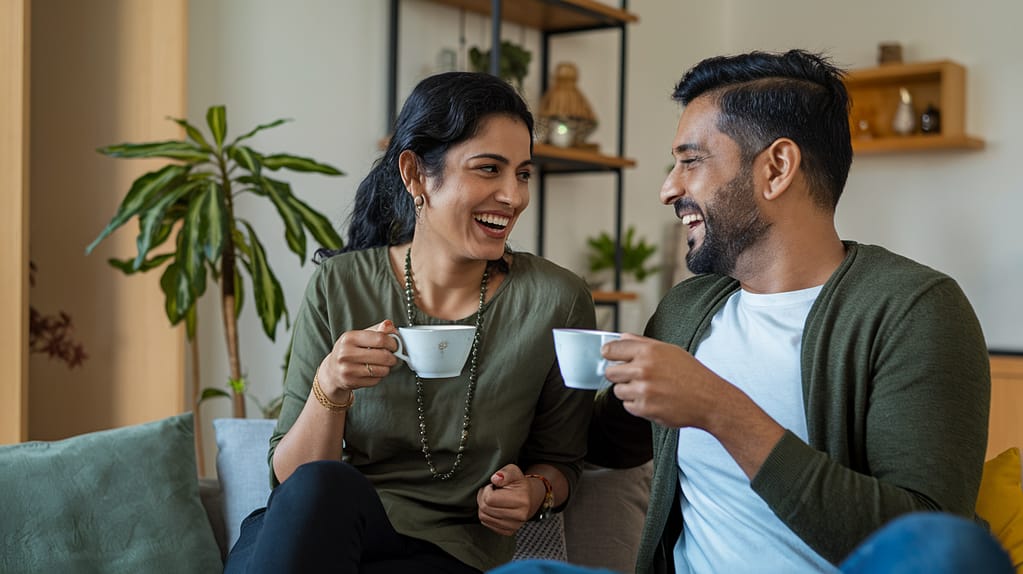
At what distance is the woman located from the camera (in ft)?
5.25

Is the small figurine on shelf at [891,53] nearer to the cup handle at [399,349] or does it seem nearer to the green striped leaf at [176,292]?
the green striped leaf at [176,292]

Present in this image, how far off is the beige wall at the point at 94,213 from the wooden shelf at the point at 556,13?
1.35m

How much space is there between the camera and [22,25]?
235 centimetres

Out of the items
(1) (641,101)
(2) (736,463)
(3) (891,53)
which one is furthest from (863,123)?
(2) (736,463)

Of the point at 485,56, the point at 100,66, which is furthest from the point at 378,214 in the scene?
the point at 485,56

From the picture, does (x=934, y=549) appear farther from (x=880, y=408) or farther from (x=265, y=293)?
(x=265, y=293)

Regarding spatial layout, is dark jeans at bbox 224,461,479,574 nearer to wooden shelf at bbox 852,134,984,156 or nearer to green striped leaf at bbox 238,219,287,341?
green striped leaf at bbox 238,219,287,341

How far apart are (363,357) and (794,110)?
669mm

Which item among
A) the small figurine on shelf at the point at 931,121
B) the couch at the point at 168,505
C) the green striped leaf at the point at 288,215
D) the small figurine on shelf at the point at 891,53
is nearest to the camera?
the couch at the point at 168,505

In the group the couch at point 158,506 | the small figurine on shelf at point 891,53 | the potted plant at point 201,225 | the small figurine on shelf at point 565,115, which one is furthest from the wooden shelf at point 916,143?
the couch at point 158,506

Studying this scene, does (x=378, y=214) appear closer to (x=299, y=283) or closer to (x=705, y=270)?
(x=705, y=270)

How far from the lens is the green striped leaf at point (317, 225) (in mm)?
2596

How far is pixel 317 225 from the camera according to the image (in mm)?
2600

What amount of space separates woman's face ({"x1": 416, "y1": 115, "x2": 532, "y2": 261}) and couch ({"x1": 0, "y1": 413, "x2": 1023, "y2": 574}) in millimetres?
471
